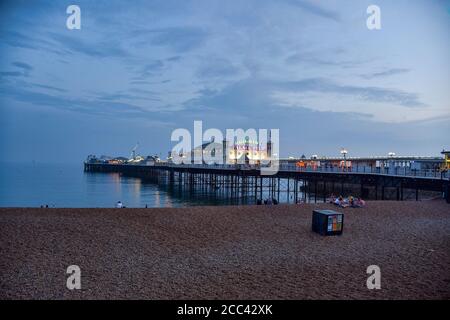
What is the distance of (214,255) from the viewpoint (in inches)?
333

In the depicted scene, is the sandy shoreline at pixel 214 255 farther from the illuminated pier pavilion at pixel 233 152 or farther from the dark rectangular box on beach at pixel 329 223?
the illuminated pier pavilion at pixel 233 152

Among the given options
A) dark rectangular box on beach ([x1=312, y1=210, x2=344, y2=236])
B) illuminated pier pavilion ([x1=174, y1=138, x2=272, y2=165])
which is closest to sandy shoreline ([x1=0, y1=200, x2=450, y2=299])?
dark rectangular box on beach ([x1=312, y1=210, x2=344, y2=236])

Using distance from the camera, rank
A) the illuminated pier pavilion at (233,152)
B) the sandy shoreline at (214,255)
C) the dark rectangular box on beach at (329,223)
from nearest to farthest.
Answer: the sandy shoreline at (214,255)
the dark rectangular box on beach at (329,223)
the illuminated pier pavilion at (233,152)

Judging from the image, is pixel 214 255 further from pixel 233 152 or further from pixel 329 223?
pixel 233 152

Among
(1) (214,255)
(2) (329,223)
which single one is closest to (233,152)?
(2) (329,223)

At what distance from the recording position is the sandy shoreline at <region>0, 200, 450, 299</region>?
622 centimetres

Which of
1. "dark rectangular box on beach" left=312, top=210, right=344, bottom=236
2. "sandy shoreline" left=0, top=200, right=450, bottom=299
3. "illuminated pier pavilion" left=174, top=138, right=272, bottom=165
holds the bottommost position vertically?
"sandy shoreline" left=0, top=200, right=450, bottom=299

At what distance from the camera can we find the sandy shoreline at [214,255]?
6.22 meters

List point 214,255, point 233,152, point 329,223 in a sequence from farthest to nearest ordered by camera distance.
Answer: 1. point 233,152
2. point 329,223
3. point 214,255

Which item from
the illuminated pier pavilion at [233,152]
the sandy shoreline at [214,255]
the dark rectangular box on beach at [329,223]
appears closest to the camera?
the sandy shoreline at [214,255]

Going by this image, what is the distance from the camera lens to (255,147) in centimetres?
8606

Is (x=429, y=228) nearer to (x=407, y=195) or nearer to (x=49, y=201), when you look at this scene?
(x=407, y=195)

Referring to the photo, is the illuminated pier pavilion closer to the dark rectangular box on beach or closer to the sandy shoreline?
the sandy shoreline

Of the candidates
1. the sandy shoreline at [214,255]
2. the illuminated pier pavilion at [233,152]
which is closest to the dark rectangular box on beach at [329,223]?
the sandy shoreline at [214,255]
